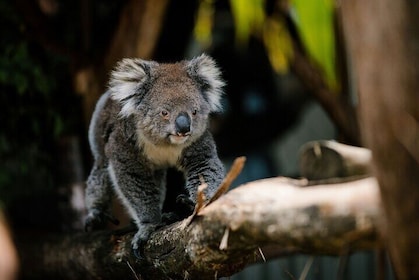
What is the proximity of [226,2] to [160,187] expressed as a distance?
3.34 metres

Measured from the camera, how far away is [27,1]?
17.3ft

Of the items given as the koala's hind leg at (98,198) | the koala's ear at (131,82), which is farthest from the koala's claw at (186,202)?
the koala's hind leg at (98,198)

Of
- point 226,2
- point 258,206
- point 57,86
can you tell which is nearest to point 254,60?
point 226,2

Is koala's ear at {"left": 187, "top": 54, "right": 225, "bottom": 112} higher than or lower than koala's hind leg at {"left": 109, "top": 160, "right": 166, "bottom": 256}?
higher

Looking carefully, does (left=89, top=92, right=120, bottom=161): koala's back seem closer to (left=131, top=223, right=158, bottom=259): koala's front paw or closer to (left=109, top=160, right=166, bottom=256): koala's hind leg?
(left=109, top=160, right=166, bottom=256): koala's hind leg

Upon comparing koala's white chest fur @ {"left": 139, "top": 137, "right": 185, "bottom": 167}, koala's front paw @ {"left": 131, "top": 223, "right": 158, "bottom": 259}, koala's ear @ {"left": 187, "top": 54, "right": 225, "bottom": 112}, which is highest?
koala's ear @ {"left": 187, "top": 54, "right": 225, "bottom": 112}

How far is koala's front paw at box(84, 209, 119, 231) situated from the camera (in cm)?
436

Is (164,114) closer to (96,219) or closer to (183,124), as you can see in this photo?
(183,124)

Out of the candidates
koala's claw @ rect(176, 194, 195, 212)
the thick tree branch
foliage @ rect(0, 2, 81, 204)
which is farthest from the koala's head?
foliage @ rect(0, 2, 81, 204)

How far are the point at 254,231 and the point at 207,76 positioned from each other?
1.94m

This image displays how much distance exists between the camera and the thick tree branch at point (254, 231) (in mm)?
1619

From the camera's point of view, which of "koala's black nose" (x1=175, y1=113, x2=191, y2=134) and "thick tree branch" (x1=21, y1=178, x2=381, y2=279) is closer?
"thick tree branch" (x1=21, y1=178, x2=381, y2=279)

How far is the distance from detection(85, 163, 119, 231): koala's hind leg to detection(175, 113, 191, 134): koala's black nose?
99 centimetres

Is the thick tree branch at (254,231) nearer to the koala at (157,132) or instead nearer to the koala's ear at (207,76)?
the koala at (157,132)
